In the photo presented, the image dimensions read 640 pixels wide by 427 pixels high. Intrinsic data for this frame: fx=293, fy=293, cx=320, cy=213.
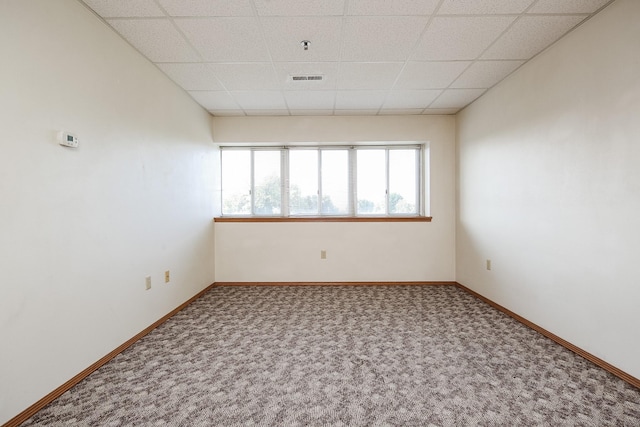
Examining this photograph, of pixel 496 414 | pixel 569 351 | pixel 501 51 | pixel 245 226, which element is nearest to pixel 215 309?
pixel 245 226

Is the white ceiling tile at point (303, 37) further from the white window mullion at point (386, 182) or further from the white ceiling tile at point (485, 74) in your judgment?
the white window mullion at point (386, 182)

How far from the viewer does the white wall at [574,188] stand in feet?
6.32

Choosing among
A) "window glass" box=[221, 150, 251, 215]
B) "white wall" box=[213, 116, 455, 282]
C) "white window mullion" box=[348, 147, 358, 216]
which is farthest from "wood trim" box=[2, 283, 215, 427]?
"white window mullion" box=[348, 147, 358, 216]

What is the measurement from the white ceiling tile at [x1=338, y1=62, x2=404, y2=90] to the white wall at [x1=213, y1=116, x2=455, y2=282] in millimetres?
1110

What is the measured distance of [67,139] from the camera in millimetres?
1845

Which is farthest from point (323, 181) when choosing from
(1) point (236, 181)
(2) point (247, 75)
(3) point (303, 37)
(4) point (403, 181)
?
(3) point (303, 37)

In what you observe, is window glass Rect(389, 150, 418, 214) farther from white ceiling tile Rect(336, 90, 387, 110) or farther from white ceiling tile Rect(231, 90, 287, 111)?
white ceiling tile Rect(231, 90, 287, 111)

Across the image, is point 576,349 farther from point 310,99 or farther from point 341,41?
point 310,99

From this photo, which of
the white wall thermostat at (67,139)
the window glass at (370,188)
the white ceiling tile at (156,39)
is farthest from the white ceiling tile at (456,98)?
the white wall thermostat at (67,139)

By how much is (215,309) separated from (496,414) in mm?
2810

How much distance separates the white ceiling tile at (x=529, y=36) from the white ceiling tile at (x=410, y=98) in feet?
2.91

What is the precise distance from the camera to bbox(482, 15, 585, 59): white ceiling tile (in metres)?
2.18

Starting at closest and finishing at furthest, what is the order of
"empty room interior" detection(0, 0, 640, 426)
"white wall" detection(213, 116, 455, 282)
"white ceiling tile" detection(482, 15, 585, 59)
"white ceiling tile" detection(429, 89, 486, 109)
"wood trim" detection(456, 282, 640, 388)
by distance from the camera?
1. "empty room interior" detection(0, 0, 640, 426)
2. "wood trim" detection(456, 282, 640, 388)
3. "white ceiling tile" detection(482, 15, 585, 59)
4. "white ceiling tile" detection(429, 89, 486, 109)
5. "white wall" detection(213, 116, 455, 282)

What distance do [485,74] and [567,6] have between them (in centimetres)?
104
